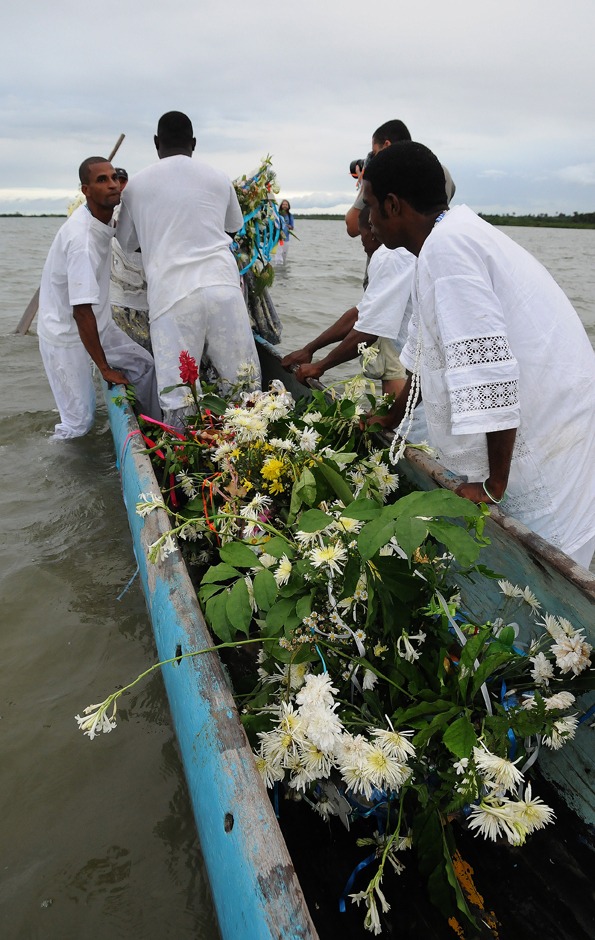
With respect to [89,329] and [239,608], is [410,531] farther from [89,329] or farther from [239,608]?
[89,329]

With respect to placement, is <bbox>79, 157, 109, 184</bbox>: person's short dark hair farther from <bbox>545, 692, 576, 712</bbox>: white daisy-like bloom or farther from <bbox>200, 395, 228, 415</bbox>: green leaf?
<bbox>545, 692, 576, 712</bbox>: white daisy-like bloom

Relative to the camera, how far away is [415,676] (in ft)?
4.62

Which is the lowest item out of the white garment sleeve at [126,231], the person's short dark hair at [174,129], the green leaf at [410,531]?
the green leaf at [410,531]

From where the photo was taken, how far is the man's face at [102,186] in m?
3.64

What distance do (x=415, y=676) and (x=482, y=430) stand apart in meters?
0.70

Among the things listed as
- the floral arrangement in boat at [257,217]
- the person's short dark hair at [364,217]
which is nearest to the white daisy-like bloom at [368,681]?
the person's short dark hair at [364,217]

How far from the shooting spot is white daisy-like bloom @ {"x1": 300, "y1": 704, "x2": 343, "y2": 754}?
1.13 m

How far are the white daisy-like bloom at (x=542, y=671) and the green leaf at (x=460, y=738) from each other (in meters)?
0.34

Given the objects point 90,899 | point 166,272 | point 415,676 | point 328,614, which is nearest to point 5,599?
point 90,899

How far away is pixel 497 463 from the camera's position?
1.72 m

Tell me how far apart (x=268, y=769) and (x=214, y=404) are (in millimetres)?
1815

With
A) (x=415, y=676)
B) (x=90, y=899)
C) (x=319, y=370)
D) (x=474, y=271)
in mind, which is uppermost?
(x=474, y=271)

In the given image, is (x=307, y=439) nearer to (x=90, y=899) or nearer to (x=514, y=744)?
(x=514, y=744)

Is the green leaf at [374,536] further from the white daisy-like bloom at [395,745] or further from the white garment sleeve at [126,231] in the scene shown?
the white garment sleeve at [126,231]
